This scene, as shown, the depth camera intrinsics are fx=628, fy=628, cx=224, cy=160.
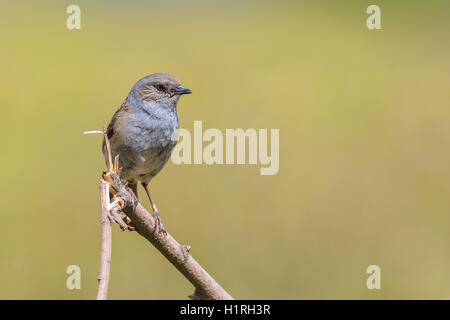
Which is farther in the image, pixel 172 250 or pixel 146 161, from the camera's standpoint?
pixel 146 161

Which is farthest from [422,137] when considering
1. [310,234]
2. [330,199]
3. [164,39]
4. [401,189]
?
[164,39]

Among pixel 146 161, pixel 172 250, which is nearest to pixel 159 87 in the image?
pixel 146 161

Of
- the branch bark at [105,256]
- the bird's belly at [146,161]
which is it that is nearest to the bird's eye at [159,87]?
the bird's belly at [146,161]

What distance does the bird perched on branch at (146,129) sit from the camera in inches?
186

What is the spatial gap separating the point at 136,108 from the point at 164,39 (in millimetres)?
10179

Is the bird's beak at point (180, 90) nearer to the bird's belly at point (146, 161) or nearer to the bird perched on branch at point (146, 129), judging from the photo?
the bird perched on branch at point (146, 129)

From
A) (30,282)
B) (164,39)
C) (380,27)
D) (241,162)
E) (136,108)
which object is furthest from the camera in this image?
(380,27)

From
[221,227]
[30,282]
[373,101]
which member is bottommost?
[30,282]

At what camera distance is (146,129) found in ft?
15.7

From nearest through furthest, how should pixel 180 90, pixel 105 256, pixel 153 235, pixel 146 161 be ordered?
1. pixel 105 256
2. pixel 153 235
3. pixel 146 161
4. pixel 180 90

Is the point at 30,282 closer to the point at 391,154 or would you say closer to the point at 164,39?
the point at 391,154

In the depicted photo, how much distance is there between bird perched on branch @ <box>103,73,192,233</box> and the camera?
4.73 m

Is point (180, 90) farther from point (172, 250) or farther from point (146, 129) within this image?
point (172, 250)

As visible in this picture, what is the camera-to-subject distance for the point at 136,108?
4.99 meters
